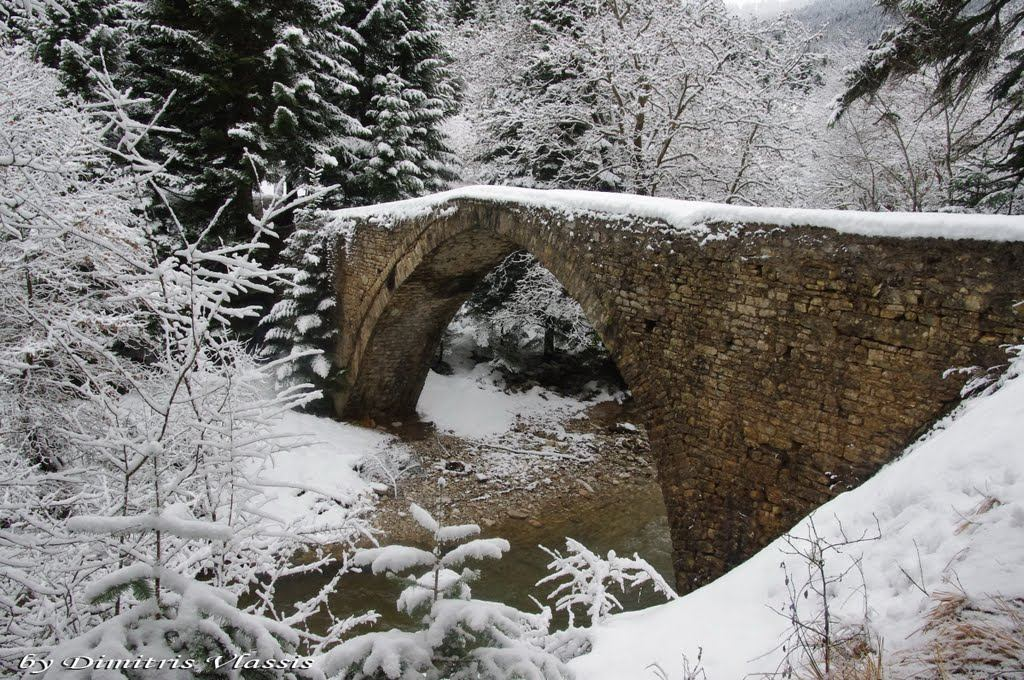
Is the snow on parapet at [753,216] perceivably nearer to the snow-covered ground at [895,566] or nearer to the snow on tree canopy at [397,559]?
the snow-covered ground at [895,566]

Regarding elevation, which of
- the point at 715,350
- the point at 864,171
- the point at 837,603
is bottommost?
the point at 837,603

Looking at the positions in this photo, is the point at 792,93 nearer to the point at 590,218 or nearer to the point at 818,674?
the point at 590,218

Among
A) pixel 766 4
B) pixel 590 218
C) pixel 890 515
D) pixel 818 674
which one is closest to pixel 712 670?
pixel 818 674

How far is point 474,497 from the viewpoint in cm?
844

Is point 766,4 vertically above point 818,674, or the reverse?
point 766,4

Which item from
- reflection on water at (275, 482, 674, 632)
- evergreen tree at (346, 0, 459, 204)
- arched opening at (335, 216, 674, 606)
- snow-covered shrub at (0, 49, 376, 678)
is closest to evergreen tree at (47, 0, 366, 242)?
evergreen tree at (346, 0, 459, 204)

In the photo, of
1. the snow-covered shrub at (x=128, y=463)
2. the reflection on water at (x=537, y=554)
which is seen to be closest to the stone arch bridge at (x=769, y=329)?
the reflection on water at (x=537, y=554)

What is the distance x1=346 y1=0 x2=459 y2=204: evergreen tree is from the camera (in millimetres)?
11938

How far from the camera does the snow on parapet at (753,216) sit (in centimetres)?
307

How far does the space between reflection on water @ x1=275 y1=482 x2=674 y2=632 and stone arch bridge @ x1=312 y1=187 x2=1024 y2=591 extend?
2538mm

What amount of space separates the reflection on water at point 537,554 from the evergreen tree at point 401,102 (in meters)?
8.03

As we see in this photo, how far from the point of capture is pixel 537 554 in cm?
735

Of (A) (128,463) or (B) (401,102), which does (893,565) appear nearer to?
(A) (128,463)

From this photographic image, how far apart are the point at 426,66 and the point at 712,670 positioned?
13597 millimetres
